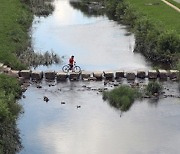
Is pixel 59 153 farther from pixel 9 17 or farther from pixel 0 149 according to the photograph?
pixel 9 17

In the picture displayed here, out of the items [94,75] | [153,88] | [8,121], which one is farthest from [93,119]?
[94,75]

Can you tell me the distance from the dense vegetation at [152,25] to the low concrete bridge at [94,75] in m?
2.65

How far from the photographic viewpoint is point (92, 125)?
2727cm

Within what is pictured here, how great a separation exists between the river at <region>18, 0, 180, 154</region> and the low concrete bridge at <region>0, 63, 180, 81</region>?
768 millimetres

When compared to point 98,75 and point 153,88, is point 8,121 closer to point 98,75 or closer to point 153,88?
point 153,88

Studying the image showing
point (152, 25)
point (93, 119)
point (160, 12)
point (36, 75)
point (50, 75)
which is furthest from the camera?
point (160, 12)

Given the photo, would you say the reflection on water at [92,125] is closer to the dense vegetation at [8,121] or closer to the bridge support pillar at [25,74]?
the dense vegetation at [8,121]

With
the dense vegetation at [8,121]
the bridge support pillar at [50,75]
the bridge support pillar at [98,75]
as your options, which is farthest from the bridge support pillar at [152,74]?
the dense vegetation at [8,121]

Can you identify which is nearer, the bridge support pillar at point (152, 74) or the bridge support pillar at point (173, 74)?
the bridge support pillar at point (173, 74)

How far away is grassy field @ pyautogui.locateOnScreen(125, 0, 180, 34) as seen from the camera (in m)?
46.2

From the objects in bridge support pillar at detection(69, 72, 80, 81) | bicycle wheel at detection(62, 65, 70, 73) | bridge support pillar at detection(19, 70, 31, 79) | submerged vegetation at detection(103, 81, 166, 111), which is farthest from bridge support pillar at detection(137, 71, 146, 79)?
bridge support pillar at detection(19, 70, 31, 79)

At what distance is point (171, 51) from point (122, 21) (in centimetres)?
1720

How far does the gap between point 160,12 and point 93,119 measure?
27.1 m

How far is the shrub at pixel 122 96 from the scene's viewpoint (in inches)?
1194
